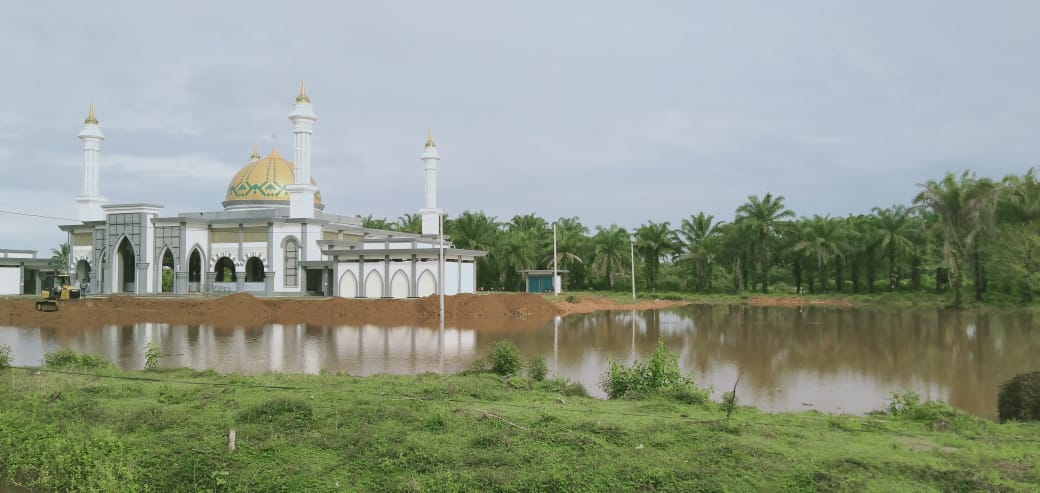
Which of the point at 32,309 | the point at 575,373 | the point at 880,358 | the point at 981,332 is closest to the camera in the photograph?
the point at 575,373

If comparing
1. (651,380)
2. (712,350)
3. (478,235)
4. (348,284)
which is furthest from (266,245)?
(651,380)

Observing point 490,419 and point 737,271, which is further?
point 737,271

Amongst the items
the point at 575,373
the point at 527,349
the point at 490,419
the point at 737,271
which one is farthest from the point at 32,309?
the point at 737,271

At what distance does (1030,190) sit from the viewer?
42.2 meters

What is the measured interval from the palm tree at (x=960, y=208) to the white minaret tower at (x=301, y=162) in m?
37.0

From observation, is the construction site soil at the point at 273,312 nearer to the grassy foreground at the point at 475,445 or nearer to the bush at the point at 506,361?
the bush at the point at 506,361

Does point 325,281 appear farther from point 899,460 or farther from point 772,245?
point 899,460

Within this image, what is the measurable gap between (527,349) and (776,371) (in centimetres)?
741

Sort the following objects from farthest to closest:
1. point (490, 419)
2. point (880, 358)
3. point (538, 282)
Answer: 1. point (538, 282)
2. point (880, 358)
3. point (490, 419)

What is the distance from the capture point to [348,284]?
40.0 meters

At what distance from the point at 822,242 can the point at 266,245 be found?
37511 mm

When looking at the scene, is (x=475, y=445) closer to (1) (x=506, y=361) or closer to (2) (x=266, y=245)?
(1) (x=506, y=361)

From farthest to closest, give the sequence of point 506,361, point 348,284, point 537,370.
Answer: point 348,284
point 506,361
point 537,370

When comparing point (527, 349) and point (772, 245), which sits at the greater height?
point (772, 245)
